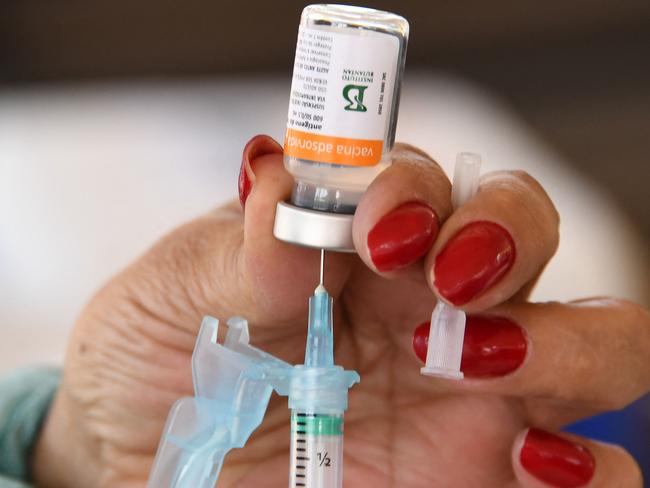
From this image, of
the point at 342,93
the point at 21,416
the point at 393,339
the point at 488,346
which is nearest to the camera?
the point at 342,93

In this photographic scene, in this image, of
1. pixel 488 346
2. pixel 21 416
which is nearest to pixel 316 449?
pixel 488 346

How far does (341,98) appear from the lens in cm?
61

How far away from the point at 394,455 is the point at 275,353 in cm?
15

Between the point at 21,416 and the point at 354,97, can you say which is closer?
the point at 354,97

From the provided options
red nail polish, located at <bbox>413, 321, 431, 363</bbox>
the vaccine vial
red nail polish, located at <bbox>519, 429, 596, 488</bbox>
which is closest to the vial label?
the vaccine vial

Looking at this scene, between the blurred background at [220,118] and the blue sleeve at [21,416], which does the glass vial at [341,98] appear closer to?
the blue sleeve at [21,416]

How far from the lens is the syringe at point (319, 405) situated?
0.62 m

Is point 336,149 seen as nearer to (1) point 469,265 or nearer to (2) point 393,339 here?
(1) point 469,265

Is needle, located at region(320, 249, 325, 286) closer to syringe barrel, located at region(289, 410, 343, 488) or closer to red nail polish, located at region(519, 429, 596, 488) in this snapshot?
syringe barrel, located at region(289, 410, 343, 488)

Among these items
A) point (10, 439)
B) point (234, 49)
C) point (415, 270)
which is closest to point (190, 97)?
point (234, 49)

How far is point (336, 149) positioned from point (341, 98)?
1.4 inches

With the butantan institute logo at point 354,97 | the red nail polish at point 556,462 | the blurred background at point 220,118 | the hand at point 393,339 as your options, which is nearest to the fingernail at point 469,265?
the hand at point 393,339

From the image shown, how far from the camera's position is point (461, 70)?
2.52 metres

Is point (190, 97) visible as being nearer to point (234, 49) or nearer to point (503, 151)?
point (234, 49)
